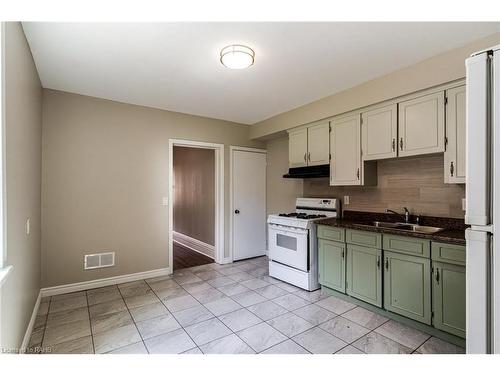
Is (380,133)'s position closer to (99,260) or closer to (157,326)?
(157,326)

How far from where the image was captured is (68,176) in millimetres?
3170

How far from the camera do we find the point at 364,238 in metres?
2.71

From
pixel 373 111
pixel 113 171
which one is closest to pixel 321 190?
pixel 373 111

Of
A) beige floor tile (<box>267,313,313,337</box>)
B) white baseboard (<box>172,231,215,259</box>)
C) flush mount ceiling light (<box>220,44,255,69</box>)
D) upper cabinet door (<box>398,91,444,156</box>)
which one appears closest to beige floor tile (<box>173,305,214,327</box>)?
beige floor tile (<box>267,313,313,337</box>)

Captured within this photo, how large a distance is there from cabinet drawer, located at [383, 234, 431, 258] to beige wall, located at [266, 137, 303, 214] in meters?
1.89

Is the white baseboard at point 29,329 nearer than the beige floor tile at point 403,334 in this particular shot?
Yes

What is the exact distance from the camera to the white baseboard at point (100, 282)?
10.1 ft

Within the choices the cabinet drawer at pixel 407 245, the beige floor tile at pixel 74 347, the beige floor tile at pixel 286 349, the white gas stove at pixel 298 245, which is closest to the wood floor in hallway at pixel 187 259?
the white gas stove at pixel 298 245

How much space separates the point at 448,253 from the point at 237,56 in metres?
2.40

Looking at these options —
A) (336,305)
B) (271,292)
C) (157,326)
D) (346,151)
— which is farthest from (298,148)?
(157,326)

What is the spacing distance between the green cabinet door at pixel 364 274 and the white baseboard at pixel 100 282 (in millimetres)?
2572

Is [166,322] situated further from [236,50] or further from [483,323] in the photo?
[236,50]

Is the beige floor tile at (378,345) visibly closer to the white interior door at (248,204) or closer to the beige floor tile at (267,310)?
the beige floor tile at (267,310)

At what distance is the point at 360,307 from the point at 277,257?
47.3 inches
